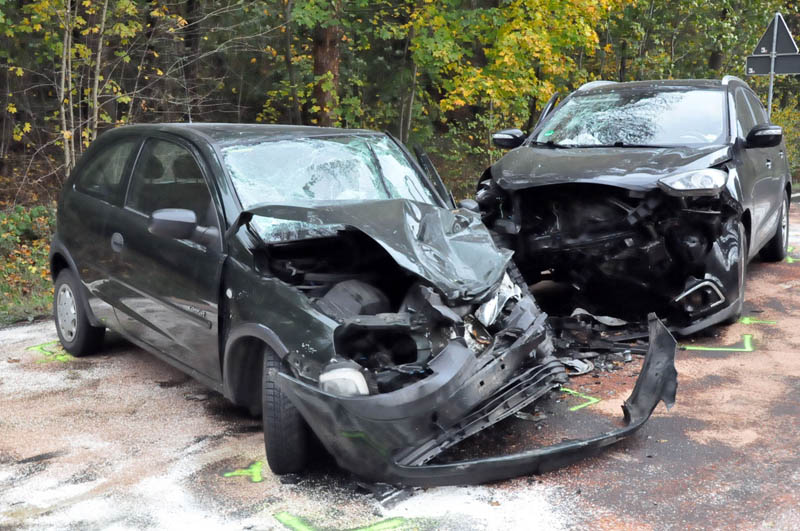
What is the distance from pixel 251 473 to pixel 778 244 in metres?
7.07

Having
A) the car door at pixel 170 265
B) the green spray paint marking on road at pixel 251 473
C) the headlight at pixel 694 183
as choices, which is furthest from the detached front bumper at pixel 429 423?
the headlight at pixel 694 183

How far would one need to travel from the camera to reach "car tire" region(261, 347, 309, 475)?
3.66 meters

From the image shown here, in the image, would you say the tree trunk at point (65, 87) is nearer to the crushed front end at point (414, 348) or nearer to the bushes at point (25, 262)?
the bushes at point (25, 262)

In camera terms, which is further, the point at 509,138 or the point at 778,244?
the point at 778,244

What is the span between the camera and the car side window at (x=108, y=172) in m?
5.26

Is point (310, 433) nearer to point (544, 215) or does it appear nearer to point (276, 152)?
point (276, 152)

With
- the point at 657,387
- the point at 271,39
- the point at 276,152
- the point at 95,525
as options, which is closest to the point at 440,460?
the point at 657,387

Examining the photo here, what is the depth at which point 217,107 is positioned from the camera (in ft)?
51.6

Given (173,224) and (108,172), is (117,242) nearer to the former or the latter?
(108,172)

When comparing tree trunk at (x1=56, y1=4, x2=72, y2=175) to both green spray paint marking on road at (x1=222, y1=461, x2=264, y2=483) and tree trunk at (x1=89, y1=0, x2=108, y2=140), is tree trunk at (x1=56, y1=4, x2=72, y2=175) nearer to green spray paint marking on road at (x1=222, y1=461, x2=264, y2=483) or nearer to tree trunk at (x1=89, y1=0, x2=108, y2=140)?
tree trunk at (x1=89, y1=0, x2=108, y2=140)

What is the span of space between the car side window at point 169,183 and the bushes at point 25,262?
302 centimetres

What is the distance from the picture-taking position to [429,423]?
3.36m

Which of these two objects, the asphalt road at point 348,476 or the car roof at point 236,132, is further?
the car roof at point 236,132

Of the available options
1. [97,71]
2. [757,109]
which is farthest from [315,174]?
[97,71]
